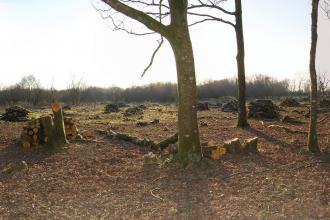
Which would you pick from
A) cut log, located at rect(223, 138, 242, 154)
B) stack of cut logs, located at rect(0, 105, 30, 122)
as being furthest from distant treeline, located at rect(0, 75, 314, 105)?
cut log, located at rect(223, 138, 242, 154)

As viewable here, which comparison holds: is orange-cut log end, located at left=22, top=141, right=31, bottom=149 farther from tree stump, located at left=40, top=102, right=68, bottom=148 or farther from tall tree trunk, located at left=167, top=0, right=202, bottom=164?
tall tree trunk, located at left=167, top=0, right=202, bottom=164

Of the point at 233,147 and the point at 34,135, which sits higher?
the point at 34,135

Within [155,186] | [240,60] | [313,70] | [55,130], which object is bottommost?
[155,186]

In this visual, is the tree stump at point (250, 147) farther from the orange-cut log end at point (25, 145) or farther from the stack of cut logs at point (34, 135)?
the orange-cut log end at point (25, 145)

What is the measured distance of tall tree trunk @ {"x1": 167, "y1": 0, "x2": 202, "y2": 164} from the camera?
27.6ft

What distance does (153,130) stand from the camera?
1471 cm

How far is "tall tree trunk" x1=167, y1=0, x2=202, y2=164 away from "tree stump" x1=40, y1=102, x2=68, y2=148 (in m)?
3.47

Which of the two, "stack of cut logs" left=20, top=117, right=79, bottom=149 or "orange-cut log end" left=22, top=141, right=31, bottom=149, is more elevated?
"stack of cut logs" left=20, top=117, right=79, bottom=149

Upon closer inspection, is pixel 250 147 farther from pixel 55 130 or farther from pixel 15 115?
pixel 15 115

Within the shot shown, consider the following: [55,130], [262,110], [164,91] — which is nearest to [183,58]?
[55,130]

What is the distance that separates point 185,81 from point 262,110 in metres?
12.3

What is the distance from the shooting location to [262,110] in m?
20.0

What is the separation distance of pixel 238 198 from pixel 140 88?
149 ft

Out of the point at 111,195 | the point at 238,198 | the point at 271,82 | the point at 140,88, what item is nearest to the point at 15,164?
the point at 111,195
